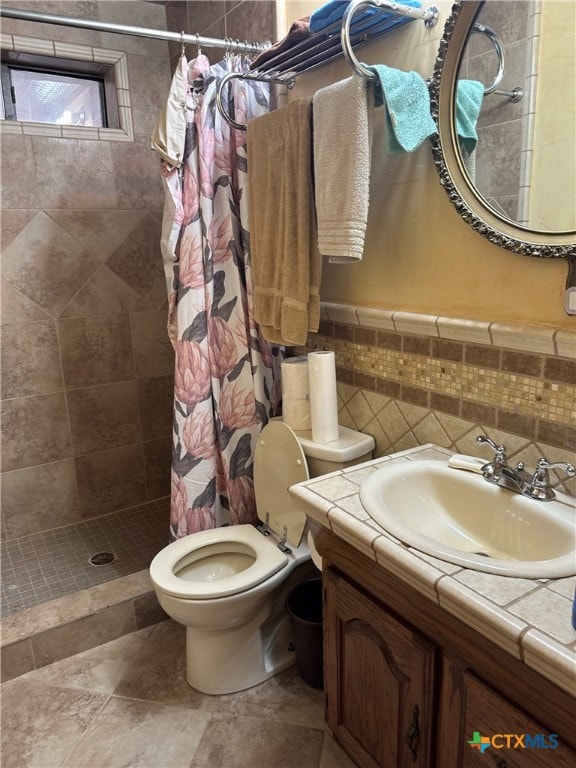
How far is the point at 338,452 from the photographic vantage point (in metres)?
1.62

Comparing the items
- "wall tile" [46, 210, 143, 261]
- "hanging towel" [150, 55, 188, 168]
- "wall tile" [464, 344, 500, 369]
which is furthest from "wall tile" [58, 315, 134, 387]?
"wall tile" [464, 344, 500, 369]

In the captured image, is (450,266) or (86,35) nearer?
(450,266)

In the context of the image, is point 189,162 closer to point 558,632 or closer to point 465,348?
point 465,348

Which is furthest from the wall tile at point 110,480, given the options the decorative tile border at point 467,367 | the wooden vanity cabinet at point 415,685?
the wooden vanity cabinet at point 415,685

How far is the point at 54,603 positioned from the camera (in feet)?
6.61

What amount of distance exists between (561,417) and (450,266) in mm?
465

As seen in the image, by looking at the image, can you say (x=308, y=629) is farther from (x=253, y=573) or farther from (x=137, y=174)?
(x=137, y=174)

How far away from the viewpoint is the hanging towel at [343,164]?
1354 mm

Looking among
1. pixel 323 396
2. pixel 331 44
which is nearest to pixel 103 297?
pixel 323 396

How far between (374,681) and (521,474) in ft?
1.87

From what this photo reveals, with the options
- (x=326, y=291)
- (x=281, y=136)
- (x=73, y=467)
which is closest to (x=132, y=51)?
(x=281, y=136)

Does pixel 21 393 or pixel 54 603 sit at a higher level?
pixel 21 393

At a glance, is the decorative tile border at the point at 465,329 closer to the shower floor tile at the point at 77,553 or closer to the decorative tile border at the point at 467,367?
the decorative tile border at the point at 467,367

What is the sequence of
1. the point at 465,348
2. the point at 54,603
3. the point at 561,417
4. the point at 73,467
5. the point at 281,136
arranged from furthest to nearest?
1. the point at 73,467
2. the point at 54,603
3. the point at 281,136
4. the point at 465,348
5. the point at 561,417
